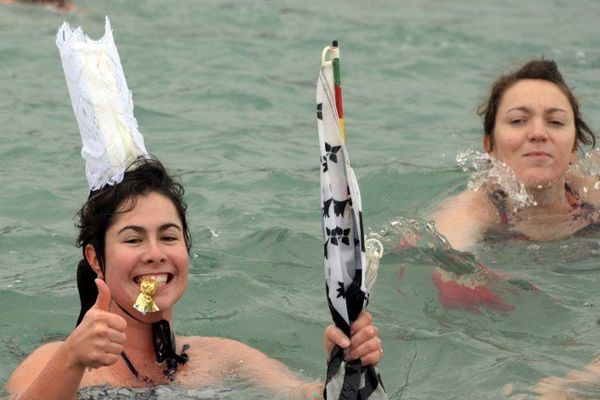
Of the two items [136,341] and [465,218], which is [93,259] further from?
[465,218]

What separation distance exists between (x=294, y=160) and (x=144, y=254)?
3800mm

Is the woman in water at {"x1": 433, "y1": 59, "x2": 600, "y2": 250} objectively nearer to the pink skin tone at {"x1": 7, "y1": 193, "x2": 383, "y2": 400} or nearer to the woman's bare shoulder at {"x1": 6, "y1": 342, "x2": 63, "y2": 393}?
the pink skin tone at {"x1": 7, "y1": 193, "x2": 383, "y2": 400}

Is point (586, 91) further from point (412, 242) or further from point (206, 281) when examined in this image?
point (206, 281)

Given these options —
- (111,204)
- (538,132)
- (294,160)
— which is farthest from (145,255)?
(294,160)

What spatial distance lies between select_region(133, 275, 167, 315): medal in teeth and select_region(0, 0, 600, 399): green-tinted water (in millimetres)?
970

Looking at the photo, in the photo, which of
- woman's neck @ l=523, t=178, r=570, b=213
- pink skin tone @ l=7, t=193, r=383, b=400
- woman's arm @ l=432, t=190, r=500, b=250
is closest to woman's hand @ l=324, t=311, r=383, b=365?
pink skin tone @ l=7, t=193, r=383, b=400

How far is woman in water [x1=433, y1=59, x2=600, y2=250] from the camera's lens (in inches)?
231

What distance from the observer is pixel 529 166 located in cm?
589

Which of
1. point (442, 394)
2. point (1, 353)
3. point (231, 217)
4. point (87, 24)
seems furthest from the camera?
point (87, 24)

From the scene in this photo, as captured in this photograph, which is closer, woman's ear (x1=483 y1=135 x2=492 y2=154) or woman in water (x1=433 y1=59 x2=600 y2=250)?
woman in water (x1=433 y1=59 x2=600 y2=250)

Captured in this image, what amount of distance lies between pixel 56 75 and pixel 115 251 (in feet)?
18.2

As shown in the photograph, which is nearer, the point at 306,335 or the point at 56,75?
the point at 306,335

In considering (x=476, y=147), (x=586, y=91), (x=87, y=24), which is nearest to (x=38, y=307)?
(x=476, y=147)

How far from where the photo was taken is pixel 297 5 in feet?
39.9
